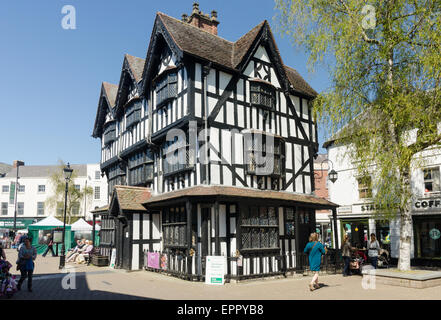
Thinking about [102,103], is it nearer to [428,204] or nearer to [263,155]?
[263,155]

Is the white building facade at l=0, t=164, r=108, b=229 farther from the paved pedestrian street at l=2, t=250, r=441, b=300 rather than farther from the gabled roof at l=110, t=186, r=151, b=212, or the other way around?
the paved pedestrian street at l=2, t=250, r=441, b=300

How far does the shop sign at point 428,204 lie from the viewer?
1844 cm

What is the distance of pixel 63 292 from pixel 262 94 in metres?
11.2

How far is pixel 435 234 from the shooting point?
1859 centimetres

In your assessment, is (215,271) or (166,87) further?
(166,87)

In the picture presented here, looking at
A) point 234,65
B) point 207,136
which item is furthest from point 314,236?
point 234,65

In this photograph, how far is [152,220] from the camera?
1748 centimetres

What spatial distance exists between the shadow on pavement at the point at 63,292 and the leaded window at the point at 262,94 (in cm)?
985

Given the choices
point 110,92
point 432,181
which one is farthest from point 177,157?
point 432,181

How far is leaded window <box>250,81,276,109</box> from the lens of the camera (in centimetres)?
1644

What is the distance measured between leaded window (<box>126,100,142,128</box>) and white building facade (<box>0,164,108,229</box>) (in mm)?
29612

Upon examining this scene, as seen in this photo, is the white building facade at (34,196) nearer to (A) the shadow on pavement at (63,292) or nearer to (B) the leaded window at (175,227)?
(B) the leaded window at (175,227)

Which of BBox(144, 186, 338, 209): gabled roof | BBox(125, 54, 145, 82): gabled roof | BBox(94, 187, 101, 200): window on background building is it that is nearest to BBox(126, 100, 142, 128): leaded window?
BBox(125, 54, 145, 82): gabled roof
